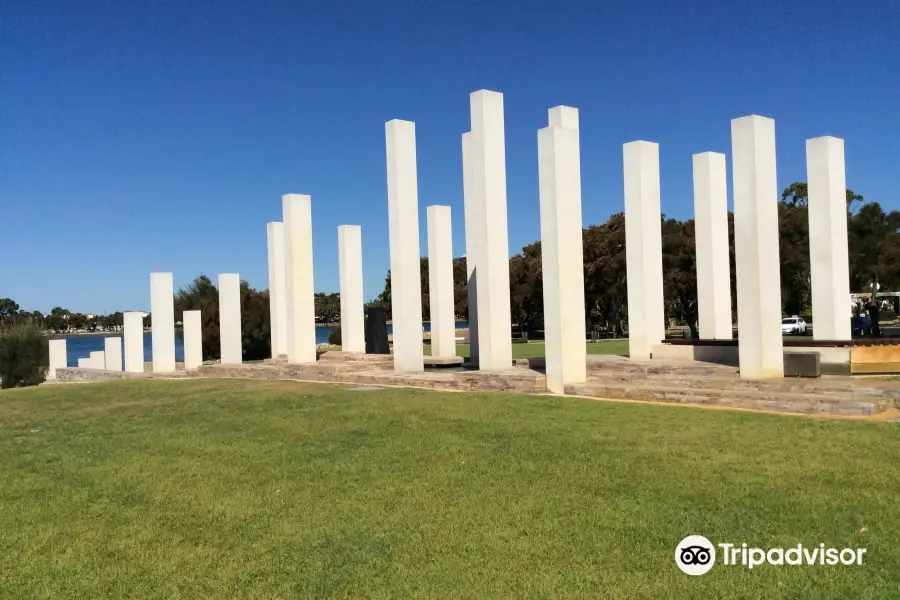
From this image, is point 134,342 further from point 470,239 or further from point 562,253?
point 562,253

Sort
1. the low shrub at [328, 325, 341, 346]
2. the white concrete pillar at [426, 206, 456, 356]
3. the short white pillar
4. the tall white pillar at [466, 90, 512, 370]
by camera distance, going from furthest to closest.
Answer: the low shrub at [328, 325, 341, 346]
the short white pillar
the white concrete pillar at [426, 206, 456, 356]
the tall white pillar at [466, 90, 512, 370]

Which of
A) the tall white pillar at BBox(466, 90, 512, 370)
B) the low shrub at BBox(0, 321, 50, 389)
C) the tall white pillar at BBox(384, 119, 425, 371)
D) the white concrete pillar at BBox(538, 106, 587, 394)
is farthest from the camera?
the low shrub at BBox(0, 321, 50, 389)

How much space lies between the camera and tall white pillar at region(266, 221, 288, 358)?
24953 millimetres

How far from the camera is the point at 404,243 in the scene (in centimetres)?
1772

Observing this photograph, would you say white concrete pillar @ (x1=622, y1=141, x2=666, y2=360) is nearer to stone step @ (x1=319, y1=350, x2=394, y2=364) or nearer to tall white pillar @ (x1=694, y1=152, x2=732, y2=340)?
tall white pillar @ (x1=694, y1=152, x2=732, y2=340)

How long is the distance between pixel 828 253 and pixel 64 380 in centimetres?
2392

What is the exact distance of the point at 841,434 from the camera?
8750mm

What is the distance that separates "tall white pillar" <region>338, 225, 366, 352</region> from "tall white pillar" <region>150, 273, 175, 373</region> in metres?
5.81

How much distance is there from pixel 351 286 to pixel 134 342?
8.67 metres

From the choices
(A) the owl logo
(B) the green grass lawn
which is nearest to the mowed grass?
(A) the owl logo

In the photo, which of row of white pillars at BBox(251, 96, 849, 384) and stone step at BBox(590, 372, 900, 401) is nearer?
stone step at BBox(590, 372, 900, 401)

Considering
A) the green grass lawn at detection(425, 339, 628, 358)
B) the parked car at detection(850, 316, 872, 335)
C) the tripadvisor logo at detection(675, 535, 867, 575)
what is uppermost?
the parked car at detection(850, 316, 872, 335)

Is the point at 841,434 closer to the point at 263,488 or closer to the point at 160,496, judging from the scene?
the point at 263,488

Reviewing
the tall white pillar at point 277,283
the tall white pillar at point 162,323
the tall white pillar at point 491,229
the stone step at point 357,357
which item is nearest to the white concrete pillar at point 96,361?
the tall white pillar at point 162,323
